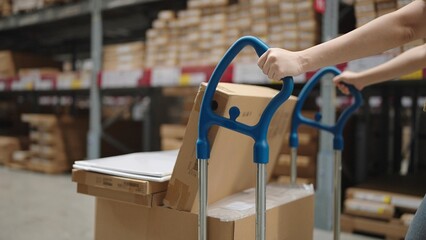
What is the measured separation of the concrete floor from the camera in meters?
2.55

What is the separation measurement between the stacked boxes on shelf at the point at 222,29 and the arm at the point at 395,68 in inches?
50.7

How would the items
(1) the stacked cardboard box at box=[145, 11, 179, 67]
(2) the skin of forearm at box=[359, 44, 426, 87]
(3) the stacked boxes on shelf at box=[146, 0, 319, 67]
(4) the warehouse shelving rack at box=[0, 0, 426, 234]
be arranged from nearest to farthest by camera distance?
(2) the skin of forearm at box=[359, 44, 426, 87]
(4) the warehouse shelving rack at box=[0, 0, 426, 234]
(3) the stacked boxes on shelf at box=[146, 0, 319, 67]
(1) the stacked cardboard box at box=[145, 11, 179, 67]

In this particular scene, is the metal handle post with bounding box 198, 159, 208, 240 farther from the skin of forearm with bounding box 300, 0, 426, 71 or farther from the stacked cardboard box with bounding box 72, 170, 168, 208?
the skin of forearm with bounding box 300, 0, 426, 71

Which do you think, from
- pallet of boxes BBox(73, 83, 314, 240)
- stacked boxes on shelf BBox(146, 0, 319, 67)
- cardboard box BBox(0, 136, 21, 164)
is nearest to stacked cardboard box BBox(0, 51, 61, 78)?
cardboard box BBox(0, 136, 21, 164)

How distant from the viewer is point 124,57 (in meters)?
3.96

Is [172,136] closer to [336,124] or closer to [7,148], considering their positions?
[336,124]

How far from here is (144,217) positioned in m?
1.42

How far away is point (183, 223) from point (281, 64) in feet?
2.04

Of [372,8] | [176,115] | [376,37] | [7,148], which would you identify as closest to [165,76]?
[176,115]

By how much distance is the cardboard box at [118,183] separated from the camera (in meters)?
1.33

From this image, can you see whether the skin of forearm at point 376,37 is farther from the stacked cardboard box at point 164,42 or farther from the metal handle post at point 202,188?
the stacked cardboard box at point 164,42

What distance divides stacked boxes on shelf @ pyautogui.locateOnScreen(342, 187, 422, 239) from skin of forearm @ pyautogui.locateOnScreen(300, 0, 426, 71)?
5.76 ft

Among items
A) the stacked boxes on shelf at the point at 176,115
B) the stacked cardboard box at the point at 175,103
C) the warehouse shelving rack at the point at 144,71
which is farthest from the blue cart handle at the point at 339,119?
the stacked cardboard box at the point at 175,103

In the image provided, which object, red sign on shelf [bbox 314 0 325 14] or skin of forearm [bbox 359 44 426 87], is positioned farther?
red sign on shelf [bbox 314 0 325 14]
